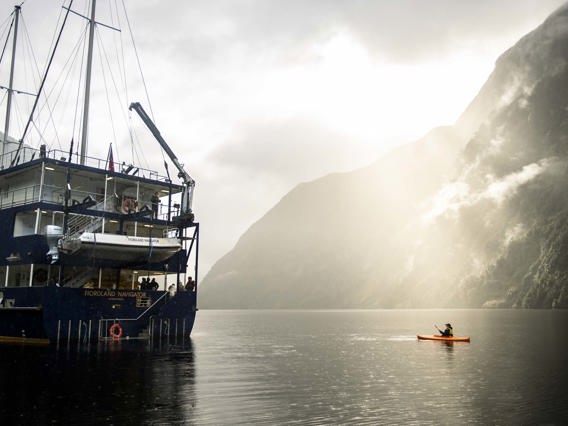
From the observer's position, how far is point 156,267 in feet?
157

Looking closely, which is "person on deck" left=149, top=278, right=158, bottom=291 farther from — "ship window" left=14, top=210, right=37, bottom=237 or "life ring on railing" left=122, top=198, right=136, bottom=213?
"ship window" left=14, top=210, right=37, bottom=237

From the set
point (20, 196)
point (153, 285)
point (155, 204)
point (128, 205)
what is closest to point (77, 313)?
point (153, 285)

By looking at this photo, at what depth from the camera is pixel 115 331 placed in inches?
1676

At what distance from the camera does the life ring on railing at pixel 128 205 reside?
147ft

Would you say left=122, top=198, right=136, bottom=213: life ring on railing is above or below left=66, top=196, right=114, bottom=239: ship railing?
above

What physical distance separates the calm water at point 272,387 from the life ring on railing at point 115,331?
1.32 metres

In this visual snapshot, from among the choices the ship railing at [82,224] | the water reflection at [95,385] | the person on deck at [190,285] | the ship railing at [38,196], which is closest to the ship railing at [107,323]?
the water reflection at [95,385]

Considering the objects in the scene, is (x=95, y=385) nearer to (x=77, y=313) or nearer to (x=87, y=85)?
(x=77, y=313)

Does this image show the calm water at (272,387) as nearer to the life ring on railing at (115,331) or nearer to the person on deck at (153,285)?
the life ring on railing at (115,331)

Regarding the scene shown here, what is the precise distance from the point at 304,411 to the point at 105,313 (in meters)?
26.9

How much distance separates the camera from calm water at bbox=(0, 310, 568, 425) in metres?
18.6

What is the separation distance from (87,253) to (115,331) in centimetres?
677

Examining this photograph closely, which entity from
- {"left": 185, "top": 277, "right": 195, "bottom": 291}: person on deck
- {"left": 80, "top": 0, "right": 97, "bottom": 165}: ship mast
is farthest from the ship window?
{"left": 185, "top": 277, "right": 195, "bottom": 291}: person on deck

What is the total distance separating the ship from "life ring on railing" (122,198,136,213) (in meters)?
0.09
